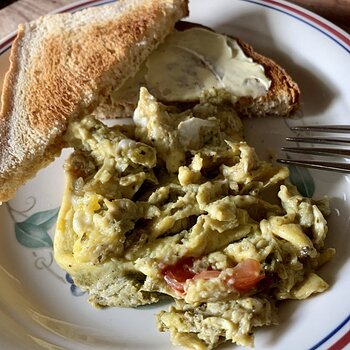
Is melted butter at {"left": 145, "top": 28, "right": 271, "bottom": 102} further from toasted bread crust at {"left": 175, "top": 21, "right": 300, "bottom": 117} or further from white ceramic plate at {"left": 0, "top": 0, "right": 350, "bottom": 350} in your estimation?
white ceramic plate at {"left": 0, "top": 0, "right": 350, "bottom": 350}

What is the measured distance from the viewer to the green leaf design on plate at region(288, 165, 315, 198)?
238cm

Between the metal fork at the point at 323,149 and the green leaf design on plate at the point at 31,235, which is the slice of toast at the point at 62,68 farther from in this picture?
the metal fork at the point at 323,149

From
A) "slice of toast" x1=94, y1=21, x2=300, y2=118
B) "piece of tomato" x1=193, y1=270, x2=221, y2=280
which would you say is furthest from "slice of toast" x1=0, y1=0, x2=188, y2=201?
"piece of tomato" x1=193, y1=270, x2=221, y2=280

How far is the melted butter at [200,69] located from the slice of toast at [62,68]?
0.26 ft

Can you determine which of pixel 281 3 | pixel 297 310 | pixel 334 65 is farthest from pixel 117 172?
pixel 281 3

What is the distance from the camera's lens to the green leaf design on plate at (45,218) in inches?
101

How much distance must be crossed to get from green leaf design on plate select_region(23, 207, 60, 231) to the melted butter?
653 mm

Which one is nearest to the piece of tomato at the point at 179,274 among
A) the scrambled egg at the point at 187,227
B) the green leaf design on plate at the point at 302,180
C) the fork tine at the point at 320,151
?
the scrambled egg at the point at 187,227

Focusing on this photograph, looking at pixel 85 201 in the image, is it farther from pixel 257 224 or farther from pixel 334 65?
pixel 334 65

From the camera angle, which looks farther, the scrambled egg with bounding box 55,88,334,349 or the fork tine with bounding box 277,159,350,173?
the fork tine with bounding box 277,159,350,173

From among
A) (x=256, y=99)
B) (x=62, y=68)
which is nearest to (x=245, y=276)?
(x=256, y=99)

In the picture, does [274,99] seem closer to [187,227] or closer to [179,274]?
[187,227]

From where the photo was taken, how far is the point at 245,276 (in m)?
1.94

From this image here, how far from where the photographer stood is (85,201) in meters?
2.13
